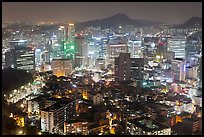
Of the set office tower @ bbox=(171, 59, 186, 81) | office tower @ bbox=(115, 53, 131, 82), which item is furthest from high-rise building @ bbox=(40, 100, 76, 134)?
office tower @ bbox=(171, 59, 186, 81)

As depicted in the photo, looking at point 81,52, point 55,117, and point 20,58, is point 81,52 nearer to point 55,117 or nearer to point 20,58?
point 20,58

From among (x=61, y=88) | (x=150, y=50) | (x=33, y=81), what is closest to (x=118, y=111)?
(x=61, y=88)

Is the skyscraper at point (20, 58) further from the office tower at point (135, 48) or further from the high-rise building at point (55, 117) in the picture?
the high-rise building at point (55, 117)

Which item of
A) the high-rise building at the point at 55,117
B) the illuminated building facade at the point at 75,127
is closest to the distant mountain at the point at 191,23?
the high-rise building at the point at 55,117

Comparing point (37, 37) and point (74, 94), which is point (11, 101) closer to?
point (74, 94)

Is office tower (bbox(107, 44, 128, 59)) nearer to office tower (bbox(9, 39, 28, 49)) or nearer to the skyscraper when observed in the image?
office tower (bbox(9, 39, 28, 49))

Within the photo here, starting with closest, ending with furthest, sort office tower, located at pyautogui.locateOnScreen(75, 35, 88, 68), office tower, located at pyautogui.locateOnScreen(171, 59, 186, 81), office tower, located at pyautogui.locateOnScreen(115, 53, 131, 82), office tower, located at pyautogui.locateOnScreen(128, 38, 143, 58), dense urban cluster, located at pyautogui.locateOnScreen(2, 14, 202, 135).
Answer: dense urban cluster, located at pyautogui.locateOnScreen(2, 14, 202, 135) < office tower, located at pyautogui.locateOnScreen(115, 53, 131, 82) < office tower, located at pyautogui.locateOnScreen(171, 59, 186, 81) < office tower, located at pyautogui.locateOnScreen(75, 35, 88, 68) < office tower, located at pyautogui.locateOnScreen(128, 38, 143, 58)

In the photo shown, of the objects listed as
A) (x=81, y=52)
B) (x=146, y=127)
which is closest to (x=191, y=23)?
(x=81, y=52)

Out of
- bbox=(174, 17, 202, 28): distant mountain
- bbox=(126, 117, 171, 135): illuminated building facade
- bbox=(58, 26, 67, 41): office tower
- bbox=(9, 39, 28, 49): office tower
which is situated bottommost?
bbox=(126, 117, 171, 135): illuminated building facade
